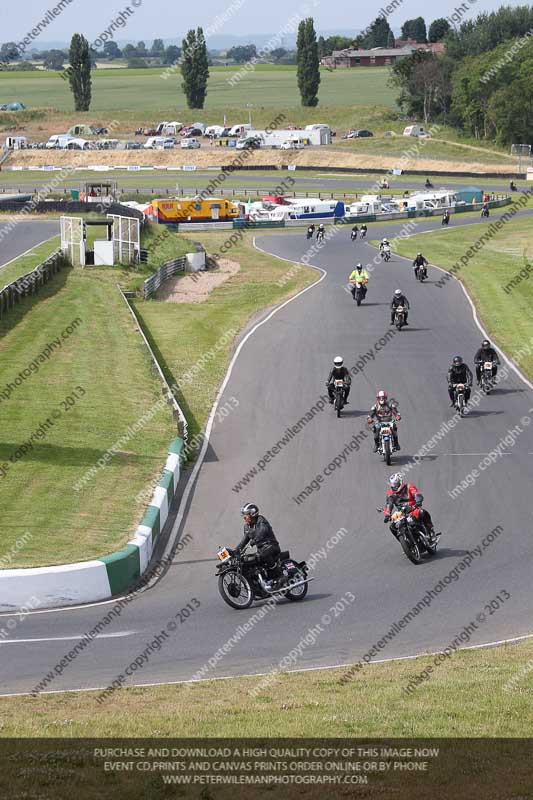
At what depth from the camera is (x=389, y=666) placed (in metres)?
14.2

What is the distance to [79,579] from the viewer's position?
17203mm

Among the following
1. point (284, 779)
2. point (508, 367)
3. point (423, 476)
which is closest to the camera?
point (284, 779)

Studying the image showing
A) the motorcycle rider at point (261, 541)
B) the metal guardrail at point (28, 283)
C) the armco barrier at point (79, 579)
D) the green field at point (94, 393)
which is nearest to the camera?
the armco barrier at point (79, 579)

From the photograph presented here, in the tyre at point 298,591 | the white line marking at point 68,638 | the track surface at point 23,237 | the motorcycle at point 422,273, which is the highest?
the white line marking at point 68,638

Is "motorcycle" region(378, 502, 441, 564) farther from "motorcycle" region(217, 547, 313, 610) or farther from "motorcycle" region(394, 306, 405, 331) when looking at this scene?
"motorcycle" region(394, 306, 405, 331)

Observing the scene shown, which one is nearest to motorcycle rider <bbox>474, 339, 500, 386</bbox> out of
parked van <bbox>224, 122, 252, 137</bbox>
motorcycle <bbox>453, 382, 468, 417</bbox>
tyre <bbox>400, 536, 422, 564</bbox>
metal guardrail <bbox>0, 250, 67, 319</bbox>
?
motorcycle <bbox>453, 382, 468, 417</bbox>

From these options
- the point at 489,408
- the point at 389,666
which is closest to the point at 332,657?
the point at 389,666

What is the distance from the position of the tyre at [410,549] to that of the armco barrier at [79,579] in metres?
4.36

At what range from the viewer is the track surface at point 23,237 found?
64.4 metres

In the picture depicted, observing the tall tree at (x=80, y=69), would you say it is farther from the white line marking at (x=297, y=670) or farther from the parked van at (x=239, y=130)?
the white line marking at (x=297, y=670)

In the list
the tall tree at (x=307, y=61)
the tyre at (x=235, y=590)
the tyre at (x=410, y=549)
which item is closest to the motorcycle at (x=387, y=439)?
the tyre at (x=410, y=549)

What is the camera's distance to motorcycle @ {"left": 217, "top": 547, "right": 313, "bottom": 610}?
17125mm

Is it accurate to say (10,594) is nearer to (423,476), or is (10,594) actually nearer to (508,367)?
(423,476)

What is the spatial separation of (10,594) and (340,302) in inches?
1425
